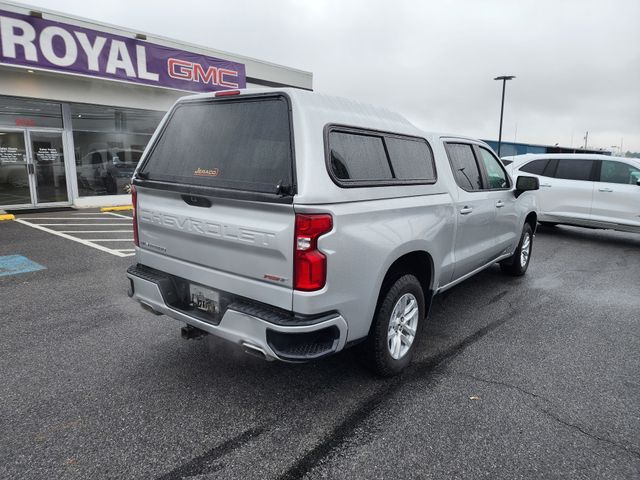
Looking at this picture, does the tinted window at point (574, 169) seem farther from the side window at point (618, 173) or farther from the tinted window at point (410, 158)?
the tinted window at point (410, 158)

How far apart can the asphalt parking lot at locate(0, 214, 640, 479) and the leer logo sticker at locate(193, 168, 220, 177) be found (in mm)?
1525

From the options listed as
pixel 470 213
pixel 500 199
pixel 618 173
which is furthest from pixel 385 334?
pixel 618 173

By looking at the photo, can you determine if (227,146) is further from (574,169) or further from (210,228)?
(574,169)

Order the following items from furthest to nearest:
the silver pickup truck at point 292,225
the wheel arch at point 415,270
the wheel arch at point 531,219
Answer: the wheel arch at point 531,219 < the wheel arch at point 415,270 < the silver pickup truck at point 292,225

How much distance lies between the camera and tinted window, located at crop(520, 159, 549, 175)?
10555 mm

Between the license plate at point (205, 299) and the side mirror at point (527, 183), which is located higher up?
the side mirror at point (527, 183)

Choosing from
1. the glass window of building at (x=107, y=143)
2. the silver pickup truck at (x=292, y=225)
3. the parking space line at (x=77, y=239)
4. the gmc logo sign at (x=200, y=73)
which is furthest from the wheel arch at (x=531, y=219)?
the glass window of building at (x=107, y=143)

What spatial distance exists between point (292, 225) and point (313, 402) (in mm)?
1328

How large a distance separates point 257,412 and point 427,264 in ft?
5.95

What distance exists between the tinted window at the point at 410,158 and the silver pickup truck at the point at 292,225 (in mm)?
14

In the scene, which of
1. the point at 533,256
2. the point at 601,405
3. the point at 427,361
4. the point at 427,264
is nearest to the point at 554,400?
the point at 601,405

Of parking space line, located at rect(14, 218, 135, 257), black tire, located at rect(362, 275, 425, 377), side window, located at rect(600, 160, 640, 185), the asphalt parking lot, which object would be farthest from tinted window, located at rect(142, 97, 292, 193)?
side window, located at rect(600, 160, 640, 185)

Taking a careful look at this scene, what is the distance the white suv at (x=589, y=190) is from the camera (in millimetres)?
9250

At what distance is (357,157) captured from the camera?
3.09 meters
